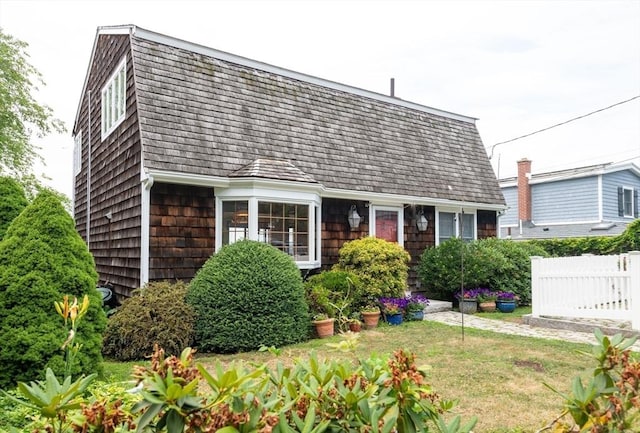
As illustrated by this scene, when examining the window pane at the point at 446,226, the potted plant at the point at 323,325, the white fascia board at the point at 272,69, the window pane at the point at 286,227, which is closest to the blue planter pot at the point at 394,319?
the potted plant at the point at 323,325

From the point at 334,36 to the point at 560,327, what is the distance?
11.4 metres

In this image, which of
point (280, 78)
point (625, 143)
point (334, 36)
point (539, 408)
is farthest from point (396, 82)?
point (625, 143)

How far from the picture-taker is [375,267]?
28.9ft

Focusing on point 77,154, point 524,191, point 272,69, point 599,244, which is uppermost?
point 272,69

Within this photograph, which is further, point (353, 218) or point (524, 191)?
point (524, 191)

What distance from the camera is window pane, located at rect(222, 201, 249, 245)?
27.3 feet

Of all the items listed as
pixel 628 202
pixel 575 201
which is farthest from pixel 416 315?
pixel 628 202

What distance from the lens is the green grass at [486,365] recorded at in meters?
3.90

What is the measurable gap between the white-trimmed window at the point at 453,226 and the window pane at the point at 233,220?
237 inches

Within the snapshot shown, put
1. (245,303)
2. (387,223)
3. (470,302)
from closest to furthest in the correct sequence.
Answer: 1. (245,303)
2. (470,302)
3. (387,223)

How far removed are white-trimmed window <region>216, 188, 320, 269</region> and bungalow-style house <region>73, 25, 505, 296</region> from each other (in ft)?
0.08

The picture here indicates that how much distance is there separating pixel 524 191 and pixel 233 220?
17.2 meters

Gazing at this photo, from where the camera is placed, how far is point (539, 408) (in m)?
3.98

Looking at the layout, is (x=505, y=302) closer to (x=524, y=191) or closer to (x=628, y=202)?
(x=524, y=191)
